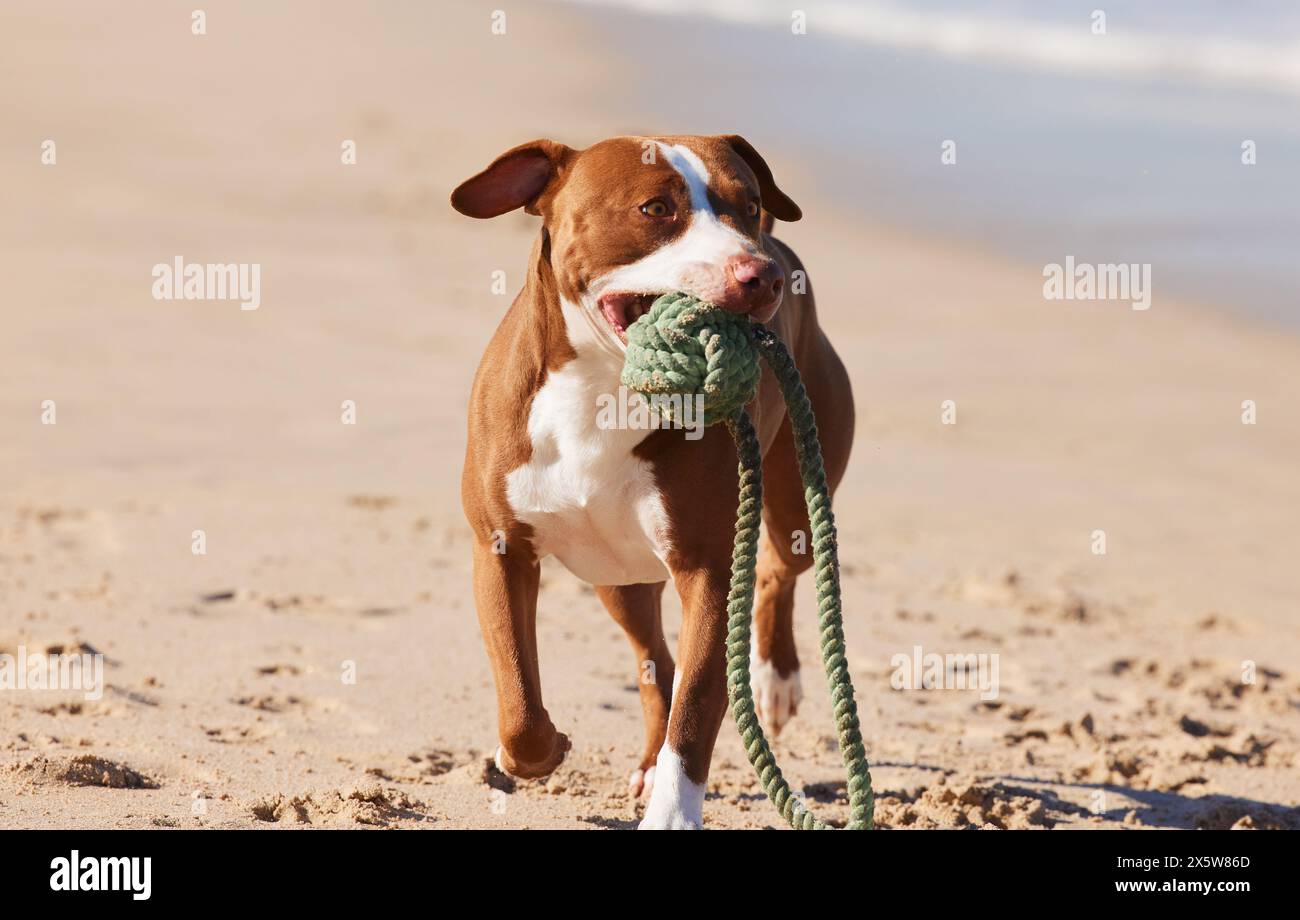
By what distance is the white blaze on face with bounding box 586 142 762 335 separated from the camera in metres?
3.84

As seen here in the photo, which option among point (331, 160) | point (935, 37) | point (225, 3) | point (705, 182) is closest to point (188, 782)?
point (705, 182)

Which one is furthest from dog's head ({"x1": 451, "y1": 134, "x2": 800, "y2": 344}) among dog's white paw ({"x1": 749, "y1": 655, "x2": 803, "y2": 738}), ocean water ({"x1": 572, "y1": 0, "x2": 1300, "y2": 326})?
ocean water ({"x1": 572, "y1": 0, "x2": 1300, "y2": 326})

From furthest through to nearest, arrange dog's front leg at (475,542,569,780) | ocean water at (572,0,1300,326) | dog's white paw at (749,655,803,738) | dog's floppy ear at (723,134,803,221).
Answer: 1. ocean water at (572,0,1300,326)
2. dog's white paw at (749,655,803,738)
3. dog's floppy ear at (723,134,803,221)
4. dog's front leg at (475,542,569,780)

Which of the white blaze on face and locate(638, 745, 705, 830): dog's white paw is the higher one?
the white blaze on face

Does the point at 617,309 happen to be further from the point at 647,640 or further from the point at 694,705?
the point at 647,640

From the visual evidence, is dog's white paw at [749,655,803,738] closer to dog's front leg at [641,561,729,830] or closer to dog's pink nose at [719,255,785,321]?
dog's front leg at [641,561,729,830]

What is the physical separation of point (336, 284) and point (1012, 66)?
53.1ft

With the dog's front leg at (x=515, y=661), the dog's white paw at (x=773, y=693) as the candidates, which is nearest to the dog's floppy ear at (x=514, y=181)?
the dog's front leg at (x=515, y=661)

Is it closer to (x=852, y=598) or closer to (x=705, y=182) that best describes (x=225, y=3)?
(x=852, y=598)

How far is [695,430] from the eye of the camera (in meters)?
4.28

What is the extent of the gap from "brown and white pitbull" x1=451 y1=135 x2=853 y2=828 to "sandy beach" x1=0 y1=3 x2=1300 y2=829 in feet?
2.18

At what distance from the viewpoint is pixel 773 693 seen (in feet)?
18.6

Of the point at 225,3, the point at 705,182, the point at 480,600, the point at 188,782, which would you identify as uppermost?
the point at 225,3

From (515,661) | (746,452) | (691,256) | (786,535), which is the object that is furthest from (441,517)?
(691,256)
